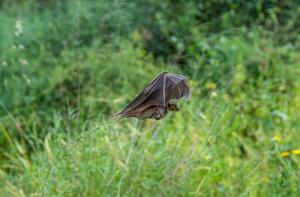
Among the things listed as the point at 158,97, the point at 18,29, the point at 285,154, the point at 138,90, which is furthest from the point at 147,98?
the point at 138,90

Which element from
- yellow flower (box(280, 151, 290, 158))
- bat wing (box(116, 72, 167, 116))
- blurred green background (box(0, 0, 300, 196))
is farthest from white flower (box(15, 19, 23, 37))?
bat wing (box(116, 72, 167, 116))

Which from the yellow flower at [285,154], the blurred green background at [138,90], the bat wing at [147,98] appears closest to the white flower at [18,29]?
the blurred green background at [138,90]

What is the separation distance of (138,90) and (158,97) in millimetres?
3005

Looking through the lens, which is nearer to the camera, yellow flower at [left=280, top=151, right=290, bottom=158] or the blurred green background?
the blurred green background

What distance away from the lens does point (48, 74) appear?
5242 millimetres

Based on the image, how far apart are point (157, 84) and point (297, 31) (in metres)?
4.30

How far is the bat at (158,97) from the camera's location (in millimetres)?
2244

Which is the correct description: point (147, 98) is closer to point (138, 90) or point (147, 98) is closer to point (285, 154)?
point (285, 154)

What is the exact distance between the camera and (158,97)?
224 centimetres

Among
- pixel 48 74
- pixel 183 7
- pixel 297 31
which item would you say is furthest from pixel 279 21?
pixel 48 74

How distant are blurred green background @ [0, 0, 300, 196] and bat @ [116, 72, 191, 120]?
19.0 inches

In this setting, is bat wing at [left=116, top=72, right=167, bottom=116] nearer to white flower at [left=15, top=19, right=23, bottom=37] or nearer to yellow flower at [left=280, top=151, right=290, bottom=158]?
yellow flower at [left=280, top=151, right=290, bottom=158]

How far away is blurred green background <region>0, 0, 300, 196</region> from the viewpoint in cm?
348

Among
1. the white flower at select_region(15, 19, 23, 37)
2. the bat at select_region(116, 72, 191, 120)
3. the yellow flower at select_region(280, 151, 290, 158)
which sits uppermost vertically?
the bat at select_region(116, 72, 191, 120)
